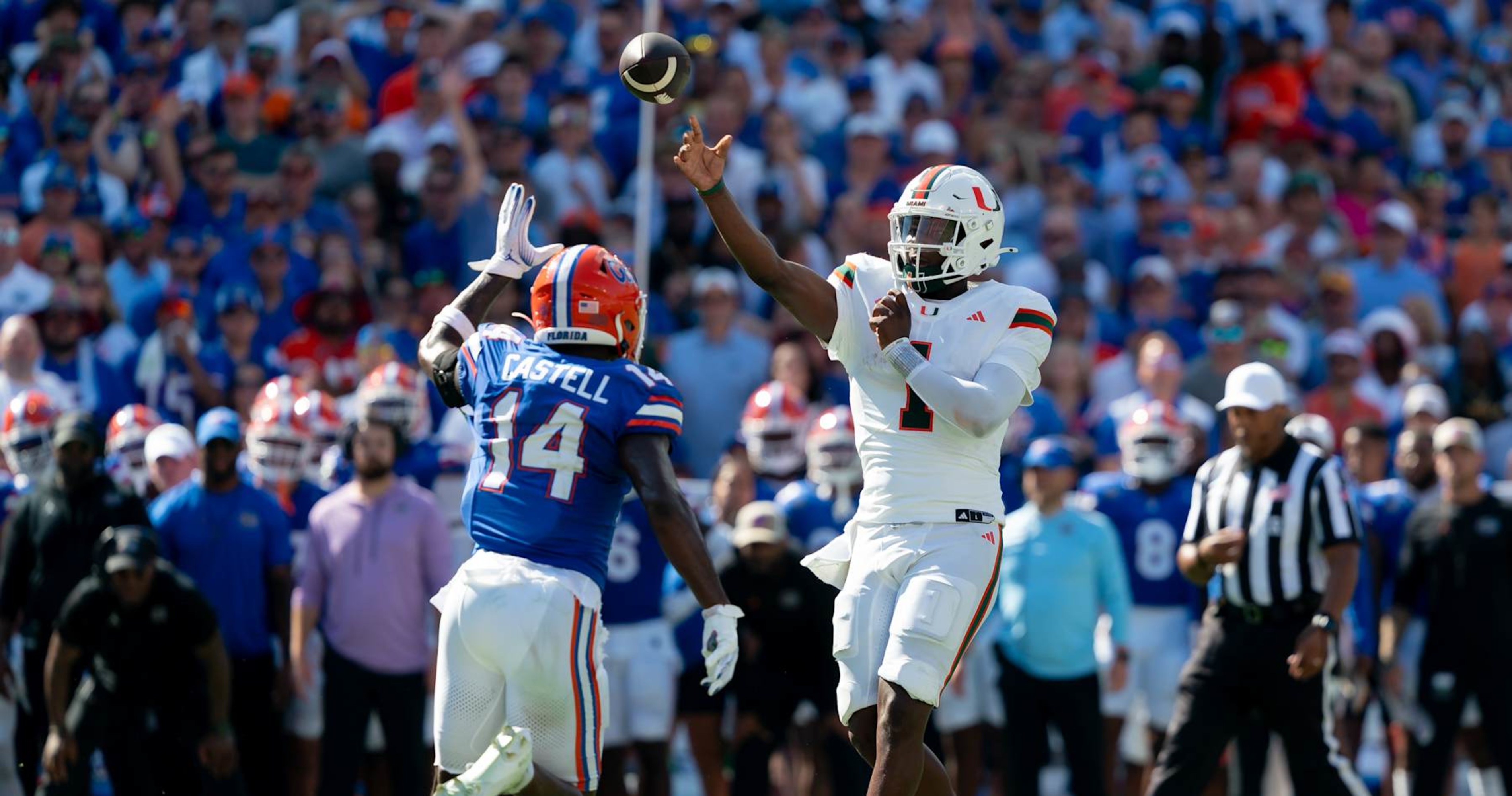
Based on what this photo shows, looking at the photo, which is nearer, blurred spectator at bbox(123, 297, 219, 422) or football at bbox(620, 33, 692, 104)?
football at bbox(620, 33, 692, 104)

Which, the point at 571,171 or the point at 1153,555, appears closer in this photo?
the point at 1153,555

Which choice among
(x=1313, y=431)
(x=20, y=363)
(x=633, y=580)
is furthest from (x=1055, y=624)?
(x=20, y=363)

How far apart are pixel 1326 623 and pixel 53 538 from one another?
5.19 meters

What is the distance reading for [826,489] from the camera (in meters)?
9.90

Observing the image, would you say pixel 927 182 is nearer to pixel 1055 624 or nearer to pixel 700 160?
pixel 700 160

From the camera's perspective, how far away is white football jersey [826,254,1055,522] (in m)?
6.03

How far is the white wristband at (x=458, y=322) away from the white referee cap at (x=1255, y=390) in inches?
118

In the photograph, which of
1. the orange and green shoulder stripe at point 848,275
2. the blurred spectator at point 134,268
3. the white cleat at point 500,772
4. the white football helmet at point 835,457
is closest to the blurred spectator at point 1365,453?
the white football helmet at point 835,457

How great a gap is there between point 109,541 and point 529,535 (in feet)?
10.2

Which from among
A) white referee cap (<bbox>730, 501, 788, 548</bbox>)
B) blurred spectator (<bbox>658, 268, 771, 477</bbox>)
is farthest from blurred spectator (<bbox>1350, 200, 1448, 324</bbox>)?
white referee cap (<bbox>730, 501, 788, 548</bbox>)

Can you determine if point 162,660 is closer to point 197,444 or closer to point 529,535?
point 197,444

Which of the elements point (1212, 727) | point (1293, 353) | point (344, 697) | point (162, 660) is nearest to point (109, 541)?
point (162, 660)

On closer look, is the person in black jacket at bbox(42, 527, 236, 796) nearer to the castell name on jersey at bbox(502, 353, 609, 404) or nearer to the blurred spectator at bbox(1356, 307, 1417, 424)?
the castell name on jersey at bbox(502, 353, 609, 404)

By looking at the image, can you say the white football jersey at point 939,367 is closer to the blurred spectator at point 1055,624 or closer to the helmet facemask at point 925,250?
the helmet facemask at point 925,250
